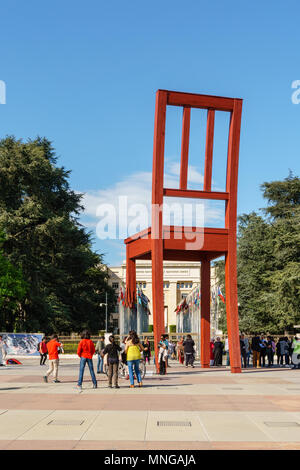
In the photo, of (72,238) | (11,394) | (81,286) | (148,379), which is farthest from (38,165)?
(11,394)

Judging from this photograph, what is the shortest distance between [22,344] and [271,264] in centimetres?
2738

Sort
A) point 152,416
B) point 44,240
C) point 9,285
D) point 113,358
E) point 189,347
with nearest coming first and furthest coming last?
1. point 152,416
2. point 113,358
3. point 189,347
4. point 9,285
5. point 44,240

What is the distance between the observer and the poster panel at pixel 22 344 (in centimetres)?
3744

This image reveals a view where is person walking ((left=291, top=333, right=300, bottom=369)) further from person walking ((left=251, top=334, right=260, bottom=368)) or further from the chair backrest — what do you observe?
A: the chair backrest

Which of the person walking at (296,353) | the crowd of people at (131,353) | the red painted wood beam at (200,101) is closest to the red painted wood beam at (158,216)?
the red painted wood beam at (200,101)

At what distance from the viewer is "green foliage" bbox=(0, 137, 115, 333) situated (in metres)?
47.0

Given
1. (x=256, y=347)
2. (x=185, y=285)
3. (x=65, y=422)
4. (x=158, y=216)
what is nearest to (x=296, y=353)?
(x=256, y=347)

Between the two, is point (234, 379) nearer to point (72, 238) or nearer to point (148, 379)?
point (148, 379)

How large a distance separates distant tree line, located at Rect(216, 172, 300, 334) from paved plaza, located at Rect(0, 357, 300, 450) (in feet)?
92.6

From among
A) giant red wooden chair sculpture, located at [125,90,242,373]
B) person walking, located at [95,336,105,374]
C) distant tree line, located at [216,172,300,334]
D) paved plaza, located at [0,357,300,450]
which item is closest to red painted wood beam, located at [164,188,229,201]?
giant red wooden chair sculpture, located at [125,90,242,373]

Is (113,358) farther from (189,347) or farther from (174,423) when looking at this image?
(189,347)

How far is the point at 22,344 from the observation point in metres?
37.6

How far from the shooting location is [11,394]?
15117mm
